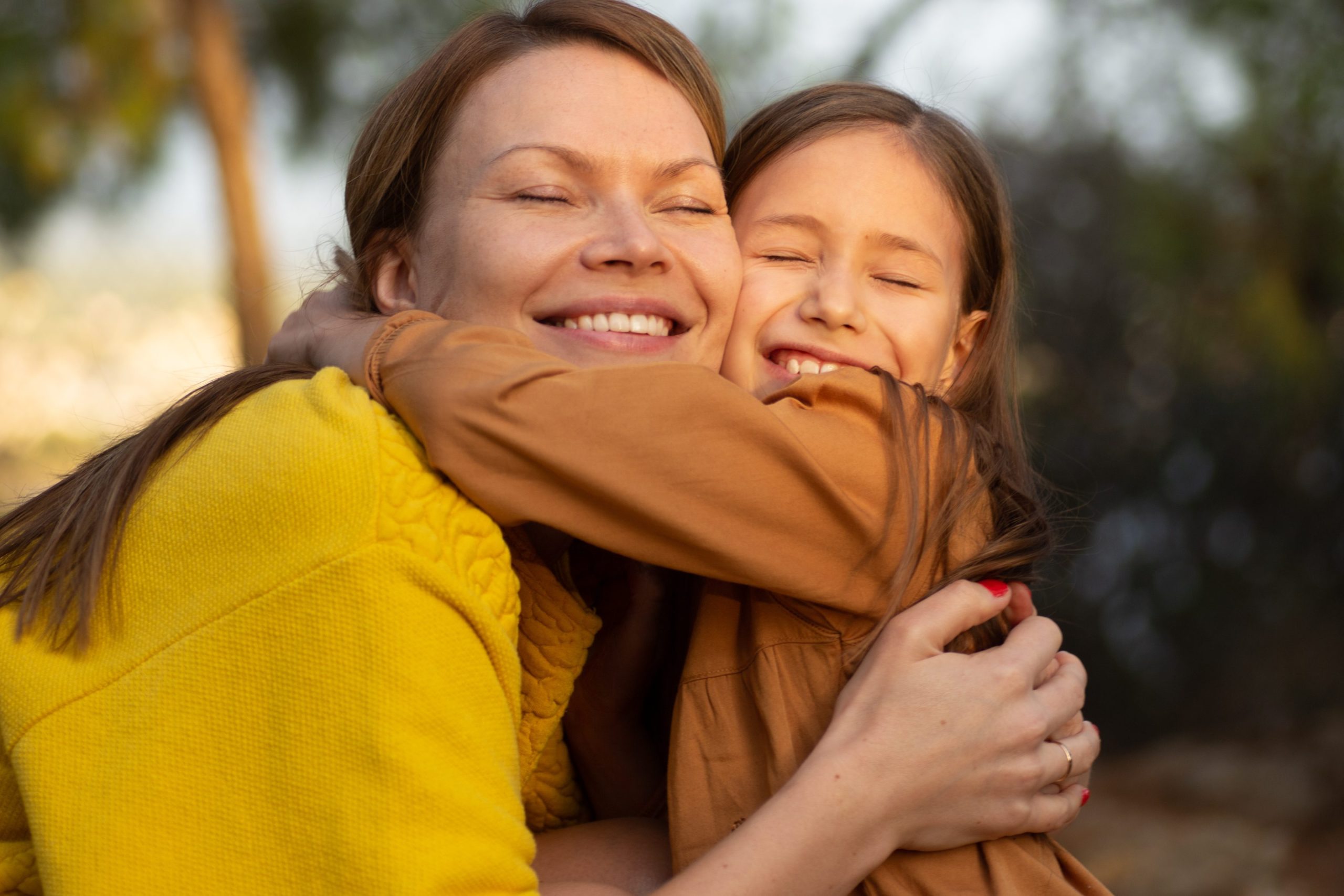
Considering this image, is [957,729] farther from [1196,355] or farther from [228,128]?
[228,128]

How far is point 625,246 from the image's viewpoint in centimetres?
233

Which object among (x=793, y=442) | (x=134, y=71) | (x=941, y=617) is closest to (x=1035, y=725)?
(x=941, y=617)

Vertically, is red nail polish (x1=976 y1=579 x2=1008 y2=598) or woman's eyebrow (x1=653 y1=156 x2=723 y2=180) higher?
woman's eyebrow (x1=653 y1=156 x2=723 y2=180)

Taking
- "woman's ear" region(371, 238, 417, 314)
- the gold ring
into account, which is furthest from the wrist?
"woman's ear" region(371, 238, 417, 314)

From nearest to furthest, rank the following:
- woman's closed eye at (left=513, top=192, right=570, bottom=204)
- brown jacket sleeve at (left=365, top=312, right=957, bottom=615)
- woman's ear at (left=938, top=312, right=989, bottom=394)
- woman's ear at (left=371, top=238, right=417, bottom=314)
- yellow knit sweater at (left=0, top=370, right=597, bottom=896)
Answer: yellow knit sweater at (left=0, top=370, right=597, bottom=896), brown jacket sleeve at (left=365, top=312, right=957, bottom=615), woman's closed eye at (left=513, top=192, right=570, bottom=204), woman's ear at (left=371, top=238, right=417, bottom=314), woman's ear at (left=938, top=312, right=989, bottom=394)

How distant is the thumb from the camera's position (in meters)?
2.19

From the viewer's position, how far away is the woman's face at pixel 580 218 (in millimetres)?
2338

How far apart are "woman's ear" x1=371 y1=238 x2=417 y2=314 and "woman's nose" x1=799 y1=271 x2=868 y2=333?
85 centimetres

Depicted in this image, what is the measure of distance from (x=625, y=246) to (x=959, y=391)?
1.05 meters

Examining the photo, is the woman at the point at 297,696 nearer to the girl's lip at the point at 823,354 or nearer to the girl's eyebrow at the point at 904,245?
the girl's lip at the point at 823,354

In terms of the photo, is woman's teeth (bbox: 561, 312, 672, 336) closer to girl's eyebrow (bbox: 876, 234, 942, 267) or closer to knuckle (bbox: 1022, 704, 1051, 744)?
girl's eyebrow (bbox: 876, 234, 942, 267)

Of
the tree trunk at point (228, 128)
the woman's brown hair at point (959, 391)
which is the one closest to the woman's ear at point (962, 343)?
the woman's brown hair at point (959, 391)

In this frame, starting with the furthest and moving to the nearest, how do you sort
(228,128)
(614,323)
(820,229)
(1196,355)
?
1. (228,128)
2. (1196,355)
3. (820,229)
4. (614,323)

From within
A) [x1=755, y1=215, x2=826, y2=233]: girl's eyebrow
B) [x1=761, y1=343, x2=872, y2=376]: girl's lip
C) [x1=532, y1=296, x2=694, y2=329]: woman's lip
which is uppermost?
[x1=755, y1=215, x2=826, y2=233]: girl's eyebrow
